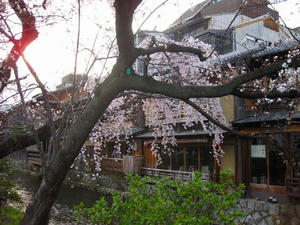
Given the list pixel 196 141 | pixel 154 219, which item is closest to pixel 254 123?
pixel 196 141

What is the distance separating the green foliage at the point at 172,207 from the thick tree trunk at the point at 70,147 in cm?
55

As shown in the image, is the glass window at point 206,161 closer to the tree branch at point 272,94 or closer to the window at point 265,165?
the window at point 265,165

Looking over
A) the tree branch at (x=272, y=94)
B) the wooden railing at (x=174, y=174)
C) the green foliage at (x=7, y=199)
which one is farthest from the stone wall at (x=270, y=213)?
the green foliage at (x=7, y=199)

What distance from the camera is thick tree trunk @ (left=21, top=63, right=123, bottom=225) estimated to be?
4215mm

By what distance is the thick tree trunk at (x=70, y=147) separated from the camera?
166 inches

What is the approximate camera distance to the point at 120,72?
4230 mm

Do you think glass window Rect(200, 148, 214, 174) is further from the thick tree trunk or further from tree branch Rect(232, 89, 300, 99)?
the thick tree trunk

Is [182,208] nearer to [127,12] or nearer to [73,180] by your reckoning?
[127,12]

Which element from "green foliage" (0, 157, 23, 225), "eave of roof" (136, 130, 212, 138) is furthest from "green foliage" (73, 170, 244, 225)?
"eave of roof" (136, 130, 212, 138)

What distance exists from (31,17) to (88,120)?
2684 mm

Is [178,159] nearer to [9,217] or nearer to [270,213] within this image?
[270,213]

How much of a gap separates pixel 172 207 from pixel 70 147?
5.99ft

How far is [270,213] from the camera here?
11.2m

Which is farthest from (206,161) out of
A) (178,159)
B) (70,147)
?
(70,147)
